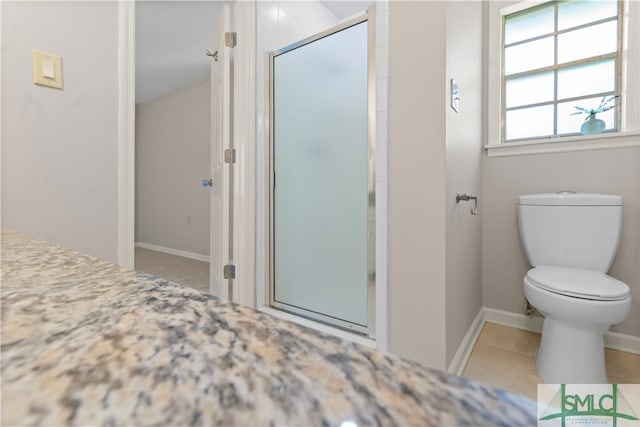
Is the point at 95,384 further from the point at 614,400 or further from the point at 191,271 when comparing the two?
the point at 191,271

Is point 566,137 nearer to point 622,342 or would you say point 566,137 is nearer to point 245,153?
point 622,342

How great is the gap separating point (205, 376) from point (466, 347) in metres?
1.61

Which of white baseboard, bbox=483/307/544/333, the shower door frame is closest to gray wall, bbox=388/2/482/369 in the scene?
the shower door frame

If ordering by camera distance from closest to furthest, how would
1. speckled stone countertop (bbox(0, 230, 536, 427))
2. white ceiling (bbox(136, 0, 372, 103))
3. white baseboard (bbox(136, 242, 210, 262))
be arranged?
speckled stone countertop (bbox(0, 230, 536, 427)) < white ceiling (bbox(136, 0, 372, 103)) < white baseboard (bbox(136, 242, 210, 262))

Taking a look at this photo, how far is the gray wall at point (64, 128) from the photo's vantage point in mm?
1018

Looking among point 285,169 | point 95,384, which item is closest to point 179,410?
point 95,384

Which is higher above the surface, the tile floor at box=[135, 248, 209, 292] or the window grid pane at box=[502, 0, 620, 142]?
the window grid pane at box=[502, 0, 620, 142]

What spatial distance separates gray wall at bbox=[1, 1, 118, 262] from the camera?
102 cm

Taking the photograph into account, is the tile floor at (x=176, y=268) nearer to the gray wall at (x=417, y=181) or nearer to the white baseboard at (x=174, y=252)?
the white baseboard at (x=174, y=252)

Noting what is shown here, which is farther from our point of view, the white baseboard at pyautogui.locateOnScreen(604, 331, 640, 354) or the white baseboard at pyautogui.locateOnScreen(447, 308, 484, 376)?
the white baseboard at pyautogui.locateOnScreen(604, 331, 640, 354)

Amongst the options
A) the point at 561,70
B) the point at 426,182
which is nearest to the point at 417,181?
the point at 426,182

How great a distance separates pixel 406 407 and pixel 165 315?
9.1 inches

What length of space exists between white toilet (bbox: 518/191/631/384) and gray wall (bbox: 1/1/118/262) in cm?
193

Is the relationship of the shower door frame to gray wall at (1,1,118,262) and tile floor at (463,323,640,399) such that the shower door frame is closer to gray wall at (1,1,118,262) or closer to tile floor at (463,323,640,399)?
tile floor at (463,323,640,399)
